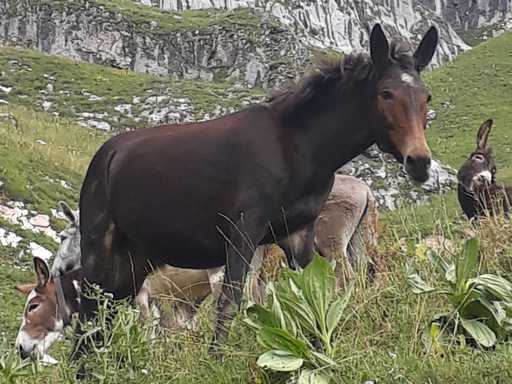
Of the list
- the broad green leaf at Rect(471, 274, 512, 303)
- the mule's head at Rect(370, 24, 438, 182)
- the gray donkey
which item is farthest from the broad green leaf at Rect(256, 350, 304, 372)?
the gray donkey

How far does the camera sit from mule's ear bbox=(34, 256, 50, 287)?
8172 mm

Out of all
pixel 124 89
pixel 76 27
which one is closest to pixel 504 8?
pixel 76 27

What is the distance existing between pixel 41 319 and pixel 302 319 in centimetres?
403

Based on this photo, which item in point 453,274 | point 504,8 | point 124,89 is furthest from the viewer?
point 504,8

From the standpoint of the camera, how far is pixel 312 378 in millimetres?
4574

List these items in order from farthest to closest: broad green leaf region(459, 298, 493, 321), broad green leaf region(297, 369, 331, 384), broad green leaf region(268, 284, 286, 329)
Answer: broad green leaf region(459, 298, 493, 321) → broad green leaf region(268, 284, 286, 329) → broad green leaf region(297, 369, 331, 384)

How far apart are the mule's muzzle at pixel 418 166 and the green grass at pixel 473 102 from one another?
57.5ft

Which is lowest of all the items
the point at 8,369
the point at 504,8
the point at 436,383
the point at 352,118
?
the point at 504,8

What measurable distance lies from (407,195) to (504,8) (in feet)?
393

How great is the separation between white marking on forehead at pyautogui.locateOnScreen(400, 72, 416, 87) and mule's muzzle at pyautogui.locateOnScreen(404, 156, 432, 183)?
1.73 ft

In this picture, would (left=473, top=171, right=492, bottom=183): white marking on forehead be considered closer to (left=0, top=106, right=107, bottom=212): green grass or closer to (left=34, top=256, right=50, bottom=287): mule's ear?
(left=34, top=256, right=50, bottom=287): mule's ear

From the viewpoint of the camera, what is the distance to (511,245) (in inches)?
251

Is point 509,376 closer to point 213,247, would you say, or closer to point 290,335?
point 290,335

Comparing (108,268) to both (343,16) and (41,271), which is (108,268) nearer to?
(41,271)
